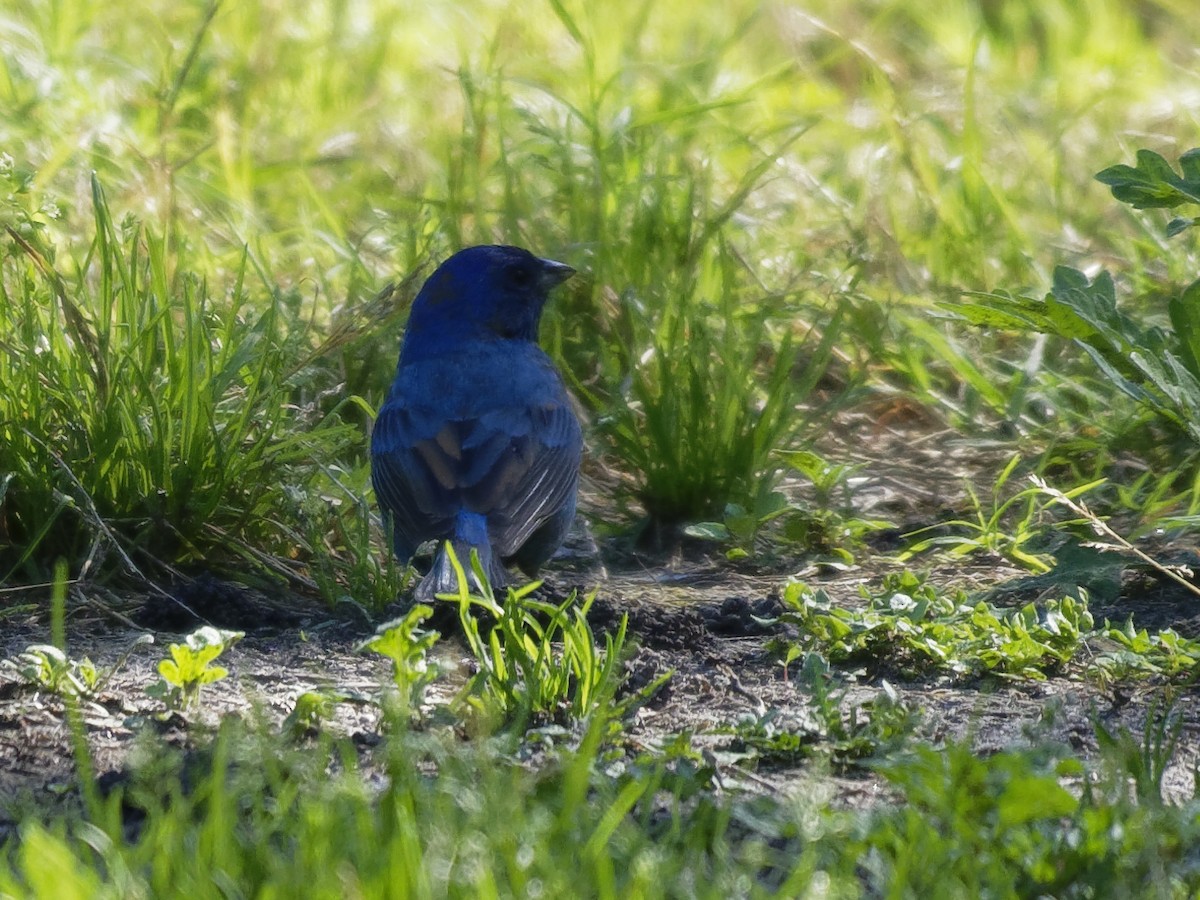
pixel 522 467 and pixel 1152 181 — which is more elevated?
pixel 1152 181

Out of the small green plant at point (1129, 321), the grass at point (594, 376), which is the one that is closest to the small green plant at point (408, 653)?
the grass at point (594, 376)

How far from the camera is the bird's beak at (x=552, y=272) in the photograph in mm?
4504

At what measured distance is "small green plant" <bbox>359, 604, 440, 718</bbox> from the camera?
2.56 meters

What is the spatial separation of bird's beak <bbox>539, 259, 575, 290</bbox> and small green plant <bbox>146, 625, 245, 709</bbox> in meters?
1.99

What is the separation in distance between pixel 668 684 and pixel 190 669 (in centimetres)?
85

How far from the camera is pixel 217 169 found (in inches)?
233

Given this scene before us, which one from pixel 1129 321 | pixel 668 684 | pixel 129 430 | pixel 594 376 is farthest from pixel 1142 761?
pixel 594 376

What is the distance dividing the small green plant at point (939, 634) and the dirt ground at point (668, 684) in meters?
0.04

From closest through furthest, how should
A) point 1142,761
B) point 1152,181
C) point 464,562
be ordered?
point 1142,761 → point 1152,181 → point 464,562

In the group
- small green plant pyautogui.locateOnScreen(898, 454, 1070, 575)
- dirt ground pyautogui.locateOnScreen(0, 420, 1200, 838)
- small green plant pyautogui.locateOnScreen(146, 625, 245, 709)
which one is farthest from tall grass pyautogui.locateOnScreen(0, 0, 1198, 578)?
small green plant pyautogui.locateOnScreen(146, 625, 245, 709)

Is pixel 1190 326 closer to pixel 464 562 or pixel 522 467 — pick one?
pixel 522 467

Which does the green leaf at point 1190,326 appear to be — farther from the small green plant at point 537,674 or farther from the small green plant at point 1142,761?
the small green plant at point 537,674

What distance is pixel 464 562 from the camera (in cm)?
354

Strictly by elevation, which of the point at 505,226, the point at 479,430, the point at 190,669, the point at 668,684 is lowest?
the point at 668,684
